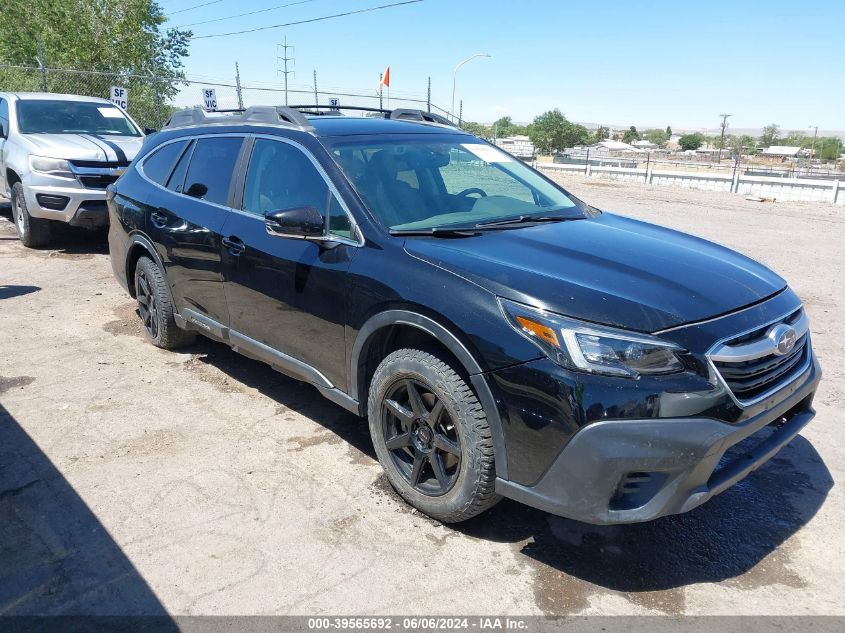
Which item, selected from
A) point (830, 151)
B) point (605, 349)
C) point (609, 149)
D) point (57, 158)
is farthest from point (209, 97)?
point (830, 151)

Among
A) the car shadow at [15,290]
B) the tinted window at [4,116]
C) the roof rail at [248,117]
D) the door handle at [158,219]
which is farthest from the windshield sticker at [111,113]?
the door handle at [158,219]

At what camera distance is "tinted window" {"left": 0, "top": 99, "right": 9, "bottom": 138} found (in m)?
8.99

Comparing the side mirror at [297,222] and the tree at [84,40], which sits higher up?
the tree at [84,40]

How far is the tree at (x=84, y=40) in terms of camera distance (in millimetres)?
22047

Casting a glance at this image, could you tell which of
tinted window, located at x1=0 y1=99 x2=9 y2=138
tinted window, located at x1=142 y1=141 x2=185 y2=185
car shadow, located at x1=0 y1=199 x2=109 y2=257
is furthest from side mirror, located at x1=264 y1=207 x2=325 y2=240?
tinted window, located at x1=0 y1=99 x2=9 y2=138

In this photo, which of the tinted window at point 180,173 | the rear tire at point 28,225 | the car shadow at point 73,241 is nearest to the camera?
the tinted window at point 180,173

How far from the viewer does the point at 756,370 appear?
271 centimetres

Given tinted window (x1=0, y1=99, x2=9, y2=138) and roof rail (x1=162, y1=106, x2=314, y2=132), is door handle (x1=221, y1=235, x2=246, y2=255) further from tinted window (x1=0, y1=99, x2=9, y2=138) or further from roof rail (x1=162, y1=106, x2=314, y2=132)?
tinted window (x1=0, y1=99, x2=9, y2=138)

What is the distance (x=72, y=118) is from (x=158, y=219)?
5863 mm

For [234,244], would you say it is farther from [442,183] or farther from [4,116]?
[4,116]

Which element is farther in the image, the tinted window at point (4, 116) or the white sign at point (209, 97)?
the white sign at point (209, 97)

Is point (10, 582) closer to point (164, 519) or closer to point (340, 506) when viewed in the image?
point (164, 519)

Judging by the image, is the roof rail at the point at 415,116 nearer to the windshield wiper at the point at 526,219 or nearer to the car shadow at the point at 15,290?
the windshield wiper at the point at 526,219

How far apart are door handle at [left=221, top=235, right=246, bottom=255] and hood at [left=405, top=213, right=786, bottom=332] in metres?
1.29
